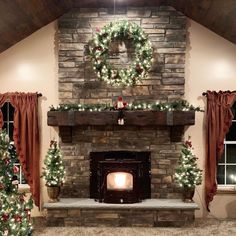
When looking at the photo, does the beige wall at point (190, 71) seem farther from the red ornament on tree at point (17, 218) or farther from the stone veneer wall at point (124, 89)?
the red ornament on tree at point (17, 218)

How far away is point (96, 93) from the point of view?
23.0 feet

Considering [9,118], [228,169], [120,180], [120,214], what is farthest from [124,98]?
[228,169]

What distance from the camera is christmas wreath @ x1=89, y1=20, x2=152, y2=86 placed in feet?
22.1

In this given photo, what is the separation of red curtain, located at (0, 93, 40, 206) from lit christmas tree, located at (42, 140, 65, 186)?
1.46ft

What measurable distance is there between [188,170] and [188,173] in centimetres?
5

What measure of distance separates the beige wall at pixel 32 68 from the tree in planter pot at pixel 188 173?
7.99 feet

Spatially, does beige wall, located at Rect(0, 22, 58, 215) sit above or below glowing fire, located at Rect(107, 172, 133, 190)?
above

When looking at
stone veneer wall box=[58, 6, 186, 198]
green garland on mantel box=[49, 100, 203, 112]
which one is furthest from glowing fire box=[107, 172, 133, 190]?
green garland on mantel box=[49, 100, 203, 112]

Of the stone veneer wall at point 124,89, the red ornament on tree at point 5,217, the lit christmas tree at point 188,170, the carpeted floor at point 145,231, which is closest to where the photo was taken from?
the red ornament on tree at point 5,217

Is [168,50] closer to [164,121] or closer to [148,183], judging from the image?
[164,121]

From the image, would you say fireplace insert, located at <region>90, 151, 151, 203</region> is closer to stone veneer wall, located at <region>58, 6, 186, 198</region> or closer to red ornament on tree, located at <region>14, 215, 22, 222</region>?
stone veneer wall, located at <region>58, 6, 186, 198</region>

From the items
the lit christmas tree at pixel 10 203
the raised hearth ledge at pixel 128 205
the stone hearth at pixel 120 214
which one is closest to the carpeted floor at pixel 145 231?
the stone hearth at pixel 120 214

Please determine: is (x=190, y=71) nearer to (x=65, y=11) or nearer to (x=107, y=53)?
(x=107, y=53)

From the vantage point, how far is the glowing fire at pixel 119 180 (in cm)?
678
